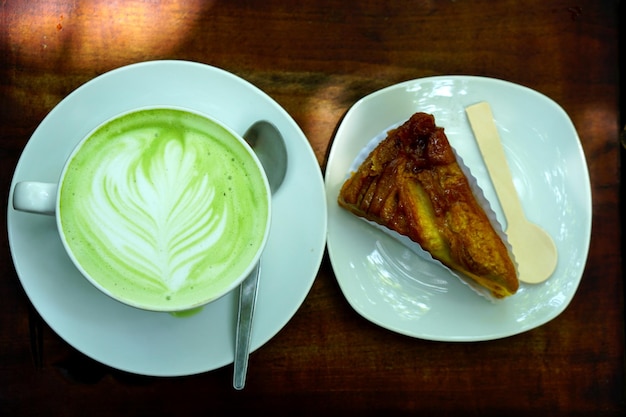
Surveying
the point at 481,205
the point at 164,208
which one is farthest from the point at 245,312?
the point at 481,205

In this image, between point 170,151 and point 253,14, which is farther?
point 253,14

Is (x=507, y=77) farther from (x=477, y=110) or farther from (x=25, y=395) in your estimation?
(x=25, y=395)

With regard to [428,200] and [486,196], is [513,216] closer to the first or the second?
[486,196]

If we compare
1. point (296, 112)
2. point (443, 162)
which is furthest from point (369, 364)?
point (296, 112)

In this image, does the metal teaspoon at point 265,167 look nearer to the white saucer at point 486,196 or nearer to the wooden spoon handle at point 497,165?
the white saucer at point 486,196

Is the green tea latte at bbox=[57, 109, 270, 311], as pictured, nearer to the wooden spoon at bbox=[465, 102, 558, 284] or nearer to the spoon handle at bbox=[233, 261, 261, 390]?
the spoon handle at bbox=[233, 261, 261, 390]
